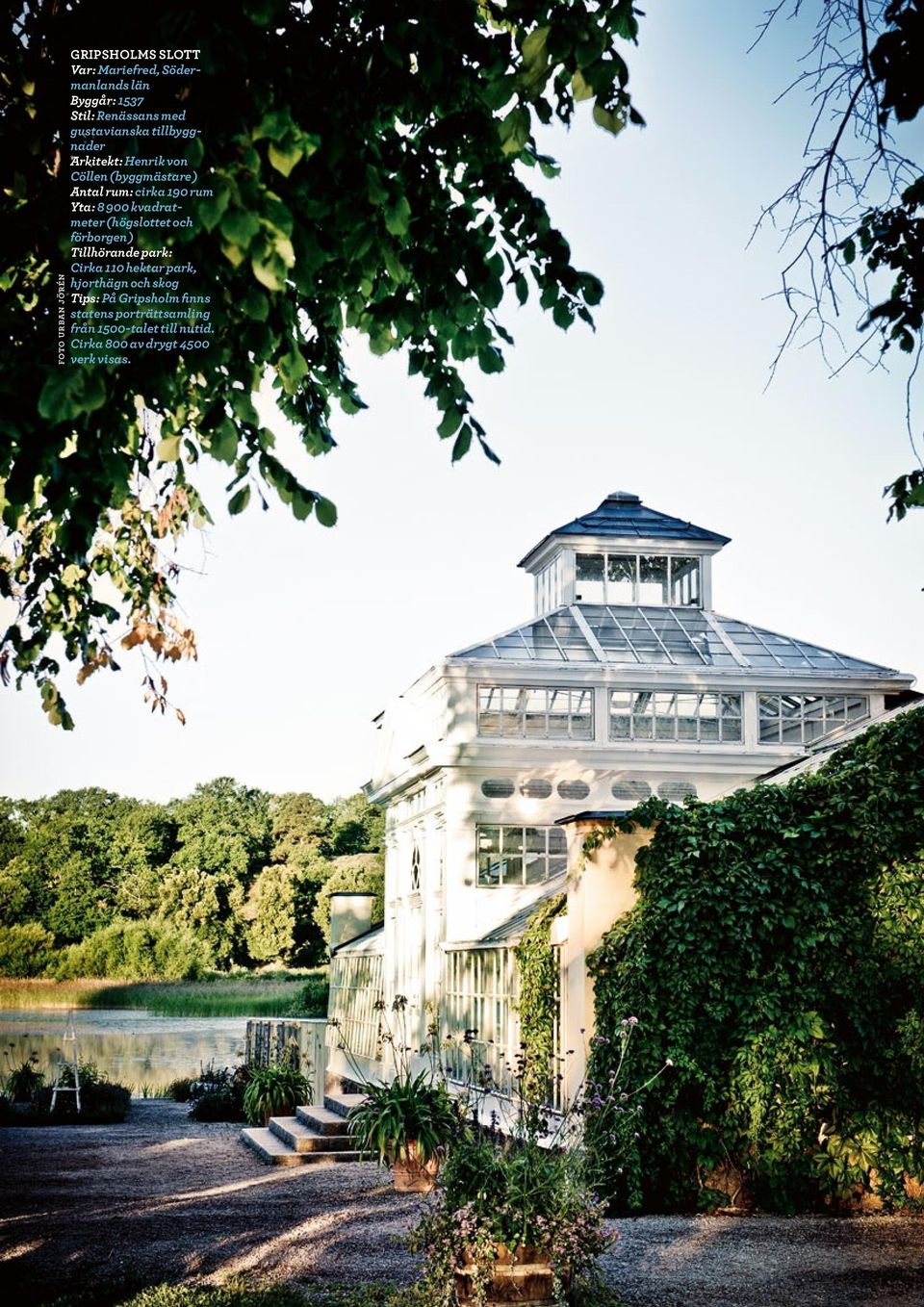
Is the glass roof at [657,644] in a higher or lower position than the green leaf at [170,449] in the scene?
higher

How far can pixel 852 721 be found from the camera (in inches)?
747

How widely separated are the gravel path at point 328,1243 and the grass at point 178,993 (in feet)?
103

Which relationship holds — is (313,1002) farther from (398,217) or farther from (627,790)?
(398,217)

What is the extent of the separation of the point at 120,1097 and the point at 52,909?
131 feet

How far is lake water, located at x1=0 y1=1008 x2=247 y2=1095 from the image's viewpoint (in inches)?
1051

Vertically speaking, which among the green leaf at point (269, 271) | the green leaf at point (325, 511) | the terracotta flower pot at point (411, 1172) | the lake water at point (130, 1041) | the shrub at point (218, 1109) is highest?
the green leaf at point (269, 271)

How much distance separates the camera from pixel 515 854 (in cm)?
1858

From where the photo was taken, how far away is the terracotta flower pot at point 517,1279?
19.4 feet

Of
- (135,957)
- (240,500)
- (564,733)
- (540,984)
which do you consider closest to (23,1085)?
(564,733)

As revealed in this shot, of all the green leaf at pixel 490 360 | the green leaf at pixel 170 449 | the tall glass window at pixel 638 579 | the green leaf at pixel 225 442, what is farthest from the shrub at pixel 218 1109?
the green leaf at pixel 225 442

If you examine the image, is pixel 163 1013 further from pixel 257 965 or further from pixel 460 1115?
pixel 460 1115

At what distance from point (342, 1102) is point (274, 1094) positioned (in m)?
1.88

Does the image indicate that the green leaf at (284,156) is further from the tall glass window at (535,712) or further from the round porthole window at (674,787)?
the round porthole window at (674,787)

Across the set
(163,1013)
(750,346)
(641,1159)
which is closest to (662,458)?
(641,1159)
